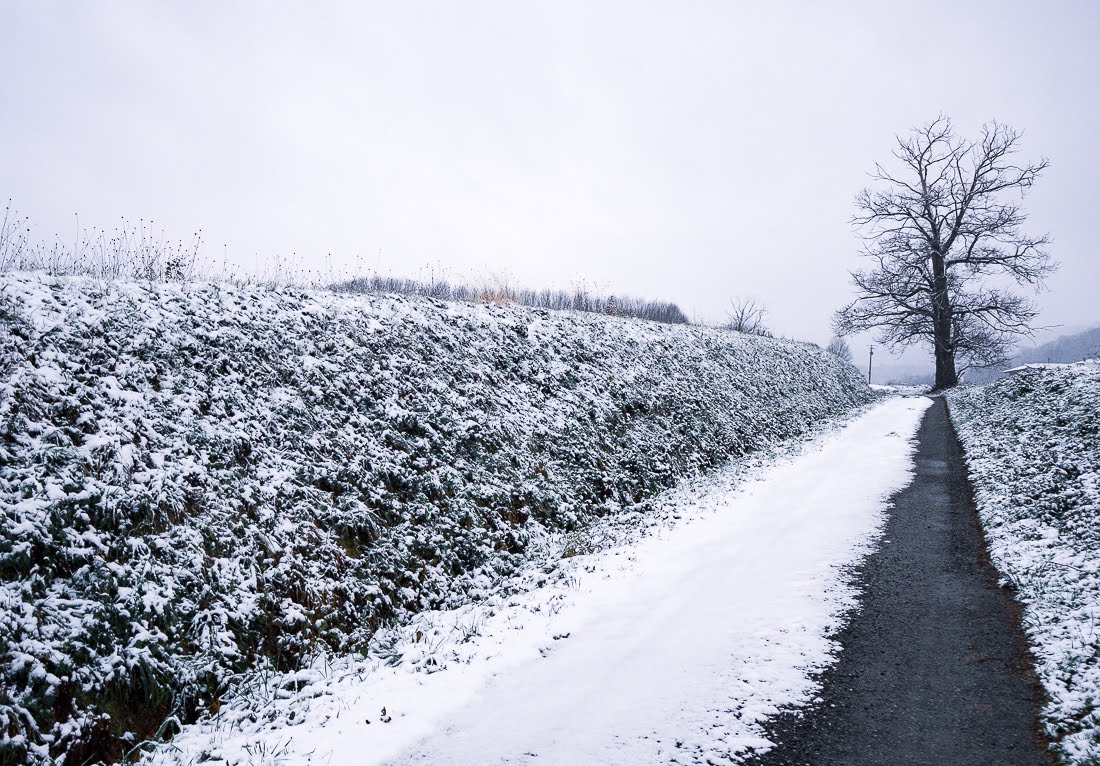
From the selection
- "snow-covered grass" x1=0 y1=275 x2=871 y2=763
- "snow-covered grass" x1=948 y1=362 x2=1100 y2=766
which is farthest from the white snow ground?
"snow-covered grass" x1=948 y1=362 x2=1100 y2=766

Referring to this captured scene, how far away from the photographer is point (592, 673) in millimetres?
5340

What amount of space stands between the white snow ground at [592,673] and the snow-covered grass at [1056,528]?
171 centimetres

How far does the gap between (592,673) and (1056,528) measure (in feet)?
23.5

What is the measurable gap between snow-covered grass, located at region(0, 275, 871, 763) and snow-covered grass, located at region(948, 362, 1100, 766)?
228 inches

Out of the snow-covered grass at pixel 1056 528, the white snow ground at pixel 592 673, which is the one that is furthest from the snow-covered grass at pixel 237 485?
the snow-covered grass at pixel 1056 528

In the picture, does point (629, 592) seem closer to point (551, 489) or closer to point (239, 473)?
point (551, 489)

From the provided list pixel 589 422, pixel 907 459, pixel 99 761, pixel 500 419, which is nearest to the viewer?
pixel 99 761

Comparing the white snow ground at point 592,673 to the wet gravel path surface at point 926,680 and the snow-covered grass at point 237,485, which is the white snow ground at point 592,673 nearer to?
the wet gravel path surface at point 926,680

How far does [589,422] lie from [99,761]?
9675mm

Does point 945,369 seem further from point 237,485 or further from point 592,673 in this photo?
point 237,485

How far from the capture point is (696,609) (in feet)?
21.5

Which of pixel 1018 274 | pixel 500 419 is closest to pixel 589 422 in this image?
pixel 500 419

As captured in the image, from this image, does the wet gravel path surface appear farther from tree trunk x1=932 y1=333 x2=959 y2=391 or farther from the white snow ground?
tree trunk x1=932 y1=333 x2=959 y2=391

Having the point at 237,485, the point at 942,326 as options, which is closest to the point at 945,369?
the point at 942,326
